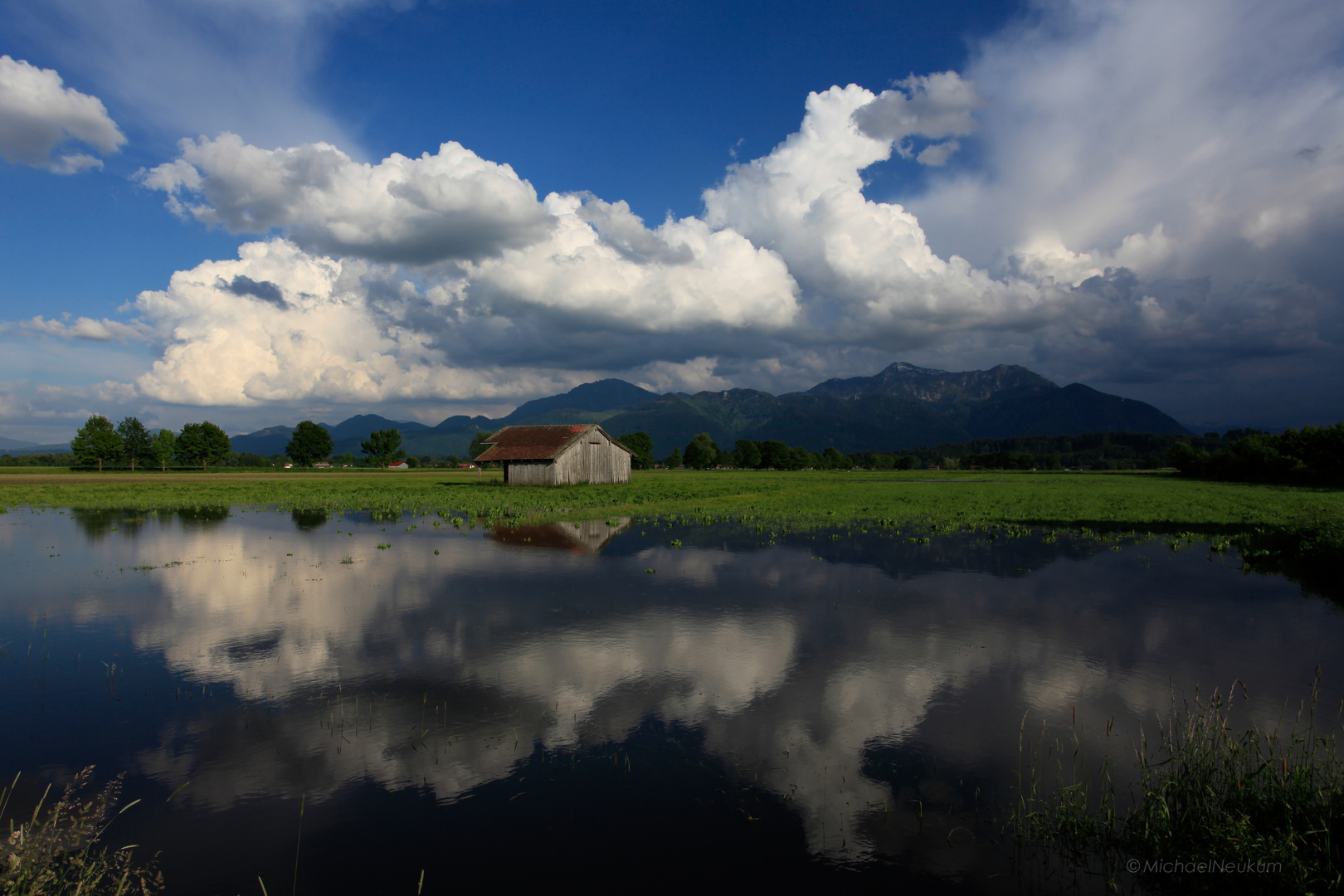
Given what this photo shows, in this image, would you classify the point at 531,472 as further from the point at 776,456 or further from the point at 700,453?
the point at 776,456

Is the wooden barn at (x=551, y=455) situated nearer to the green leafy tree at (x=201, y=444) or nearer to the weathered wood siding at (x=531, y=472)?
the weathered wood siding at (x=531, y=472)

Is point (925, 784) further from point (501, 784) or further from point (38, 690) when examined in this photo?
point (38, 690)

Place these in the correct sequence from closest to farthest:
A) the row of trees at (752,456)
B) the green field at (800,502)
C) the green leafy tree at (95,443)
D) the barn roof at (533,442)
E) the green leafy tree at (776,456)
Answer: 1. the green field at (800,502)
2. the barn roof at (533,442)
3. the green leafy tree at (95,443)
4. the row of trees at (752,456)
5. the green leafy tree at (776,456)

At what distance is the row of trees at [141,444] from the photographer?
114 meters

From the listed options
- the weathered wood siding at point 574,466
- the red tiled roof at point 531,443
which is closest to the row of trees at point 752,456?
the weathered wood siding at point 574,466

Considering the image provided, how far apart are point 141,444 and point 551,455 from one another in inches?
4455

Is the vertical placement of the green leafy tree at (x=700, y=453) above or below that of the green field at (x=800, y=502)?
above

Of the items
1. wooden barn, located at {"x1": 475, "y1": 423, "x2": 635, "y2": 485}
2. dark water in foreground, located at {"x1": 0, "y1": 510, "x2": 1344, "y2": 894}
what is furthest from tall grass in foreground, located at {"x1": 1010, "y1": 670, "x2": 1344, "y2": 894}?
wooden barn, located at {"x1": 475, "y1": 423, "x2": 635, "y2": 485}

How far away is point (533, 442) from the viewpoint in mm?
59969

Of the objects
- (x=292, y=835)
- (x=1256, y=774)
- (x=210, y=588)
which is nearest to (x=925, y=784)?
(x=1256, y=774)

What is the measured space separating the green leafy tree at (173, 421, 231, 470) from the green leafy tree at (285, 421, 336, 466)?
810 inches

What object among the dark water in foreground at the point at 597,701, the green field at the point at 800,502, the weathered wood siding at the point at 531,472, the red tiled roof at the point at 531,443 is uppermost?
the red tiled roof at the point at 531,443

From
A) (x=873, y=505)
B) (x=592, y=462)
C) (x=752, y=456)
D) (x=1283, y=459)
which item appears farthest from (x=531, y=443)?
(x=752, y=456)

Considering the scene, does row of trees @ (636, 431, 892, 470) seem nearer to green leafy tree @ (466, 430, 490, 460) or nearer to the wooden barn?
green leafy tree @ (466, 430, 490, 460)
